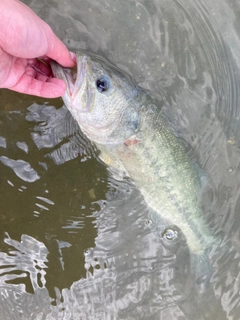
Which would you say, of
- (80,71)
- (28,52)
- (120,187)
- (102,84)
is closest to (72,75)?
(80,71)

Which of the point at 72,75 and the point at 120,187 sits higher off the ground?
the point at 72,75

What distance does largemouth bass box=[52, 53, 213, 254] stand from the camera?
225 cm

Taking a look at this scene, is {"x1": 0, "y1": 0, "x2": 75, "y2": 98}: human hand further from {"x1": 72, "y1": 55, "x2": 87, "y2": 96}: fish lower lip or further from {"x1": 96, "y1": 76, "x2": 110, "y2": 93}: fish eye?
{"x1": 96, "y1": 76, "x2": 110, "y2": 93}: fish eye

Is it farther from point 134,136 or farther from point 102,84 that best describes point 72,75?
point 134,136

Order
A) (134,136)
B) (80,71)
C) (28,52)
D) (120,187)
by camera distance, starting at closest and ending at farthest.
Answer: (28,52) < (80,71) < (134,136) < (120,187)

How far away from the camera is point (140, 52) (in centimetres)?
281

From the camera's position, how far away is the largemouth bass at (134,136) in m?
2.25

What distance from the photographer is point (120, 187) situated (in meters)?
2.89

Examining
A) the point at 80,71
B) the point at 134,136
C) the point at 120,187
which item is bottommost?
the point at 120,187

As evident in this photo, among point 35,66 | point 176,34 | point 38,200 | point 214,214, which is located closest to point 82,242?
point 38,200

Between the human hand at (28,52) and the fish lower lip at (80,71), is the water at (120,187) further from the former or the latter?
the fish lower lip at (80,71)

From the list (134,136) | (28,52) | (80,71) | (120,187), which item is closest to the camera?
(28,52)

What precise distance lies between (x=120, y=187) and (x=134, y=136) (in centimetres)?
65

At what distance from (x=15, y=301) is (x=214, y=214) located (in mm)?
1922
